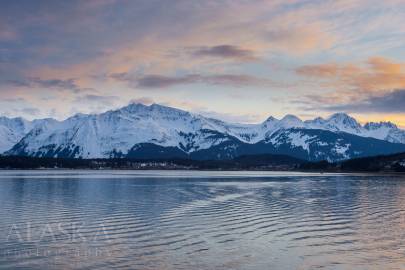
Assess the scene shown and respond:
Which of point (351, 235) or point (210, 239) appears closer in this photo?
point (210, 239)

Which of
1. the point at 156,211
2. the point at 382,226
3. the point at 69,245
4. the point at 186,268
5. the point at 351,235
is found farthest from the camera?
the point at 156,211

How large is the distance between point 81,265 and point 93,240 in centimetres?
848

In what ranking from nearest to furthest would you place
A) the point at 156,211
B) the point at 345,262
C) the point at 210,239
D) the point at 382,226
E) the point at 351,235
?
the point at 345,262 < the point at 210,239 < the point at 351,235 < the point at 382,226 < the point at 156,211

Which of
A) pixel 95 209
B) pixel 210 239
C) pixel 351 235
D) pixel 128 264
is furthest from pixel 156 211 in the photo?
pixel 128 264

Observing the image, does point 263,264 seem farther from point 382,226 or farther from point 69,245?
point 382,226

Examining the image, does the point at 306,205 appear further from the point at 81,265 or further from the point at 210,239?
the point at 81,265

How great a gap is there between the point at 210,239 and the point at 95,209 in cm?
2489

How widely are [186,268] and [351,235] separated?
59.2ft

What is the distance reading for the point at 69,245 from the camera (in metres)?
36.2

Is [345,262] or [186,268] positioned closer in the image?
[186,268]

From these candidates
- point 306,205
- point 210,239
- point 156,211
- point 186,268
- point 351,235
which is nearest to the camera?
point 186,268

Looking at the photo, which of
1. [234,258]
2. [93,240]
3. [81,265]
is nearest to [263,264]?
[234,258]

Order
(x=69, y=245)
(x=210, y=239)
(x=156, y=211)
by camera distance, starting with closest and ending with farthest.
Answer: (x=69, y=245) → (x=210, y=239) → (x=156, y=211)

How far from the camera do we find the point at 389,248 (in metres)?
36.2
